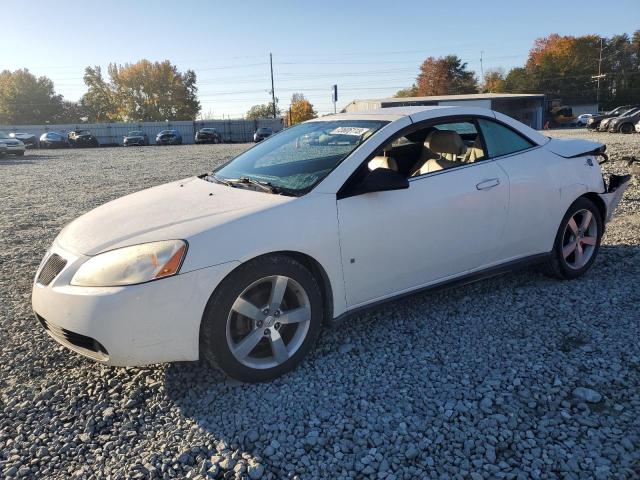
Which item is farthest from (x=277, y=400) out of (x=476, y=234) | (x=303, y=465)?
(x=476, y=234)

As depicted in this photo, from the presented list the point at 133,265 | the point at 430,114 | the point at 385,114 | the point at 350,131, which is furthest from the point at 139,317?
the point at 430,114

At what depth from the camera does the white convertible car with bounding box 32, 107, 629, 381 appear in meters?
2.69

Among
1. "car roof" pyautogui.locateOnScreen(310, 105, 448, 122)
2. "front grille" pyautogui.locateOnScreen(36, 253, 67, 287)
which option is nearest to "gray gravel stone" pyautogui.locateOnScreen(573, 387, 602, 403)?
"car roof" pyautogui.locateOnScreen(310, 105, 448, 122)

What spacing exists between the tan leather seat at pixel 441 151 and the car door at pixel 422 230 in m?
0.21

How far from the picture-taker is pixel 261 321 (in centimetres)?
296

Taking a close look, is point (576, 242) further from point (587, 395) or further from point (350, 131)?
point (350, 131)

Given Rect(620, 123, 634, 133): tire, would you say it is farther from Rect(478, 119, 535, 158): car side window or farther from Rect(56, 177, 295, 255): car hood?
Rect(56, 177, 295, 255): car hood

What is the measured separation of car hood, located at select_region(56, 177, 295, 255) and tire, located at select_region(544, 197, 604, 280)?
2.50 m

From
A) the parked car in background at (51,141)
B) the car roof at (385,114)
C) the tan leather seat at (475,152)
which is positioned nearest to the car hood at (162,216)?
the car roof at (385,114)

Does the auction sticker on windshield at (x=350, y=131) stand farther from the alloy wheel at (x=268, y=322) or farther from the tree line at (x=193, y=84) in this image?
the tree line at (x=193, y=84)

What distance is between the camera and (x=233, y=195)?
3344mm

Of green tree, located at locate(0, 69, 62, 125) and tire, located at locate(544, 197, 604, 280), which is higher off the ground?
green tree, located at locate(0, 69, 62, 125)

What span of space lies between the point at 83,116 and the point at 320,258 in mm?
98704

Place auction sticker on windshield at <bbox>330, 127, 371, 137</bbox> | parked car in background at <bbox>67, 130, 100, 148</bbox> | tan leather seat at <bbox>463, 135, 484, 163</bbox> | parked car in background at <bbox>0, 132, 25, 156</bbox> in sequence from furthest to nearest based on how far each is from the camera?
1. parked car in background at <bbox>67, 130, 100, 148</bbox>
2. parked car in background at <bbox>0, 132, 25, 156</bbox>
3. tan leather seat at <bbox>463, 135, 484, 163</bbox>
4. auction sticker on windshield at <bbox>330, 127, 371, 137</bbox>
